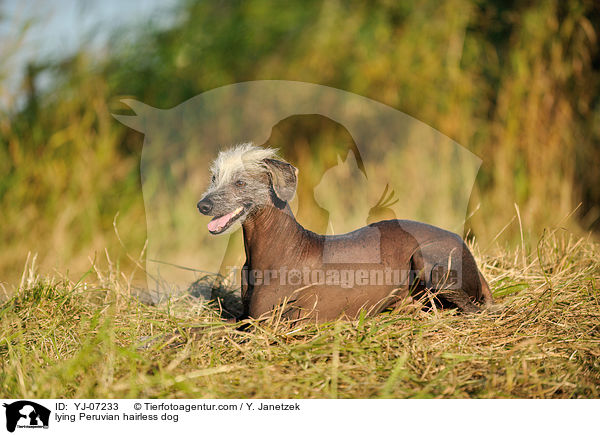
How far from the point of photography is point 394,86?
7.78 m

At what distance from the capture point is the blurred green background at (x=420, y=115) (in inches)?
235

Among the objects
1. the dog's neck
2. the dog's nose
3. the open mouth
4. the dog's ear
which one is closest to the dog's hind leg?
the dog's neck

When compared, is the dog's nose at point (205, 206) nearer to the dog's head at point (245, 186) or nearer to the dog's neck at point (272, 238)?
the dog's head at point (245, 186)

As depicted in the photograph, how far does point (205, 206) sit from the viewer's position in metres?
2.80

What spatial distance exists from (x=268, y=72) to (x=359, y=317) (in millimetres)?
6503

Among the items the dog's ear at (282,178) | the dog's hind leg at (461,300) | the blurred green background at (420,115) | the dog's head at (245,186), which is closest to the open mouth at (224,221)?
the dog's head at (245,186)

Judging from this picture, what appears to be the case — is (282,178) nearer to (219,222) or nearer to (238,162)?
(238,162)

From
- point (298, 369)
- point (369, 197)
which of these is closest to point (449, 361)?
point (298, 369)

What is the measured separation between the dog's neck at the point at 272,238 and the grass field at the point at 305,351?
0.36 m

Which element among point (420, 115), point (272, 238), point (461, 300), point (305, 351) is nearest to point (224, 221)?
point (272, 238)
